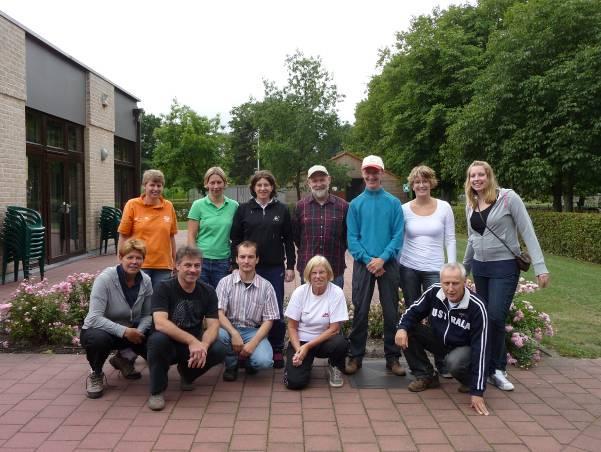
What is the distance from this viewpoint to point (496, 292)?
4.25m

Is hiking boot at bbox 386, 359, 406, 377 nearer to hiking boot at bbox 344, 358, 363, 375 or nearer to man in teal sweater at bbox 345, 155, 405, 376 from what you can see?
man in teal sweater at bbox 345, 155, 405, 376

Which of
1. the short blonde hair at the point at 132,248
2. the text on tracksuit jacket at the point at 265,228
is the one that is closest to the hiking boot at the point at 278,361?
the text on tracksuit jacket at the point at 265,228

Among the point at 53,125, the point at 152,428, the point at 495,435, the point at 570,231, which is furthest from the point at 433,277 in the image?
the point at 570,231

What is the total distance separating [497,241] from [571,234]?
11.3 meters

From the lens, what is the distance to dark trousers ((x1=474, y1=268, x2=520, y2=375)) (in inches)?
166

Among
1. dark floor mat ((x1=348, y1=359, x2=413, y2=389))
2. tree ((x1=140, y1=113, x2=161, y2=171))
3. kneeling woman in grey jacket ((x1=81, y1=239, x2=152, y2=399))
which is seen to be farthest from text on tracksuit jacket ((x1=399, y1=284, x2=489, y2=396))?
tree ((x1=140, y1=113, x2=161, y2=171))

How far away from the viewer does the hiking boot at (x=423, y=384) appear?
14.0 ft

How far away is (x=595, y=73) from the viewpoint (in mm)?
16047

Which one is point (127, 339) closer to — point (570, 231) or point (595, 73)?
point (570, 231)

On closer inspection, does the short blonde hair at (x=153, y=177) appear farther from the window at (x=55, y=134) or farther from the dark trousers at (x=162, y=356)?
the window at (x=55, y=134)

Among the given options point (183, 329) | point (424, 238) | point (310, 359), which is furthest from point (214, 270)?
point (424, 238)

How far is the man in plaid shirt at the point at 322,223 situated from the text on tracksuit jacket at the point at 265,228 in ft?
0.56

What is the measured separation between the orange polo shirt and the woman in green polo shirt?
0.28 metres

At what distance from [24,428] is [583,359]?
4614mm
